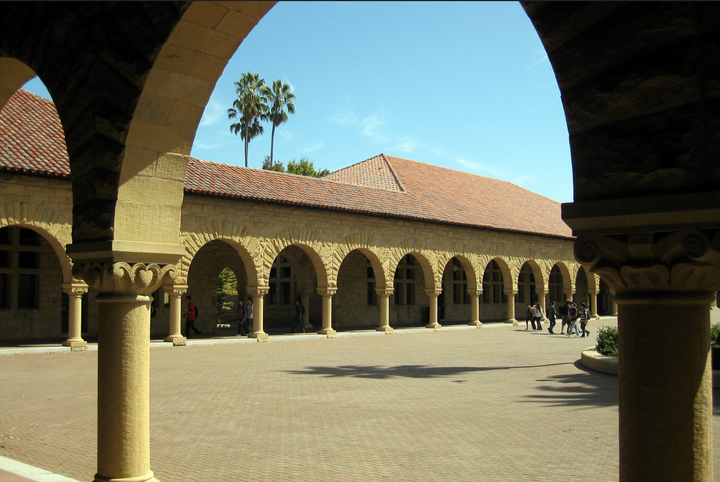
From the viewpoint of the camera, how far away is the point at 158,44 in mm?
4238

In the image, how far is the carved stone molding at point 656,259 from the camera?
242 centimetres

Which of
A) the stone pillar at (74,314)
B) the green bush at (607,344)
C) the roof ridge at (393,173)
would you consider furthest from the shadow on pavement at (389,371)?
the roof ridge at (393,173)

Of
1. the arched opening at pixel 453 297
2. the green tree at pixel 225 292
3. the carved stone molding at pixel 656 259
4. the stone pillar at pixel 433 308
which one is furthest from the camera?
the green tree at pixel 225 292

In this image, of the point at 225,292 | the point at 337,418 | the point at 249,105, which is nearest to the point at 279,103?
the point at 249,105

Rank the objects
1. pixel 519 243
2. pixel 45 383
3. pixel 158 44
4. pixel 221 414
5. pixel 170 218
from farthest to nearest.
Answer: pixel 519 243 → pixel 45 383 → pixel 221 414 → pixel 170 218 → pixel 158 44

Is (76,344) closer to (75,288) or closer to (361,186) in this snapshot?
(75,288)

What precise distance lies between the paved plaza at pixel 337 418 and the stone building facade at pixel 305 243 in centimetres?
415

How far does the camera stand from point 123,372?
15.1 ft

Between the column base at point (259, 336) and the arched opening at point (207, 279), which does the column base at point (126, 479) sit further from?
the arched opening at point (207, 279)

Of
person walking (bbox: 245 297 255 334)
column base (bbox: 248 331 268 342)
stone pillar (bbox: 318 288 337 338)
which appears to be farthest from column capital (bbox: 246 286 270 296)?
stone pillar (bbox: 318 288 337 338)

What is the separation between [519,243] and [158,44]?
27991mm

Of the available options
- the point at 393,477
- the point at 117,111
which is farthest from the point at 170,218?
the point at 393,477

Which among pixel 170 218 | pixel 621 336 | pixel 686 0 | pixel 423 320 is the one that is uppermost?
pixel 686 0

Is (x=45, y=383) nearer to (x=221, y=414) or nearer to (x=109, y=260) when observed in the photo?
(x=221, y=414)
